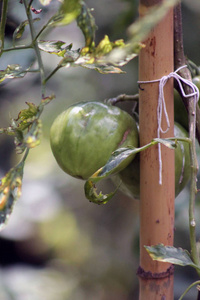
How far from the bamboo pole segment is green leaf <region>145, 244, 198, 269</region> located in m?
0.07

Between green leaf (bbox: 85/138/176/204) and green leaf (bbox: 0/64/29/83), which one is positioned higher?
green leaf (bbox: 0/64/29/83)

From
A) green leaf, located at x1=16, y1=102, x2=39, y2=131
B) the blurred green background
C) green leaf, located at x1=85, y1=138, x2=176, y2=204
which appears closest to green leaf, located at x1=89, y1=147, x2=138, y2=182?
green leaf, located at x1=85, y1=138, x2=176, y2=204

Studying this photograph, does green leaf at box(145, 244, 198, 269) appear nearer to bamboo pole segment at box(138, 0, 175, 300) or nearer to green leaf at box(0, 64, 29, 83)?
bamboo pole segment at box(138, 0, 175, 300)

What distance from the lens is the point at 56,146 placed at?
0.70 m

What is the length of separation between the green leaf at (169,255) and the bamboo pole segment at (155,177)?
7 centimetres

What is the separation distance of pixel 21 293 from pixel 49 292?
24cm

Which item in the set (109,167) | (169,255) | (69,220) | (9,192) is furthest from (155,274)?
(69,220)

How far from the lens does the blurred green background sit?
1.43 meters

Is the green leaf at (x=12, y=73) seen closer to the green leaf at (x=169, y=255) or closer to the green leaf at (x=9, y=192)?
the green leaf at (x=9, y=192)

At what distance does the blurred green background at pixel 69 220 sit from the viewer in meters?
1.43

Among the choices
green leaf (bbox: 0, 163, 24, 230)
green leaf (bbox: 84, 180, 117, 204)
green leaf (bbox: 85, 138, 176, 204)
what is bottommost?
green leaf (bbox: 84, 180, 117, 204)

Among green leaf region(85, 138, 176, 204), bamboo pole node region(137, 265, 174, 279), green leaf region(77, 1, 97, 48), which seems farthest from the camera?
bamboo pole node region(137, 265, 174, 279)

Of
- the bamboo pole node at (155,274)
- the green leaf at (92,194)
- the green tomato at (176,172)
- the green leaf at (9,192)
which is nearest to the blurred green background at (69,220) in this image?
the green tomato at (176,172)

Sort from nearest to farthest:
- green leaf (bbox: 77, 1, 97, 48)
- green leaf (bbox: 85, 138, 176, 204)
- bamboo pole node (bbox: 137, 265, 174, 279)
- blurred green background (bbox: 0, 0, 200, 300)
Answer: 1. green leaf (bbox: 77, 1, 97, 48)
2. green leaf (bbox: 85, 138, 176, 204)
3. bamboo pole node (bbox: 137, 265, 174, 279)
4. blurred green background (bbox: 0, 0, 200, 300)
